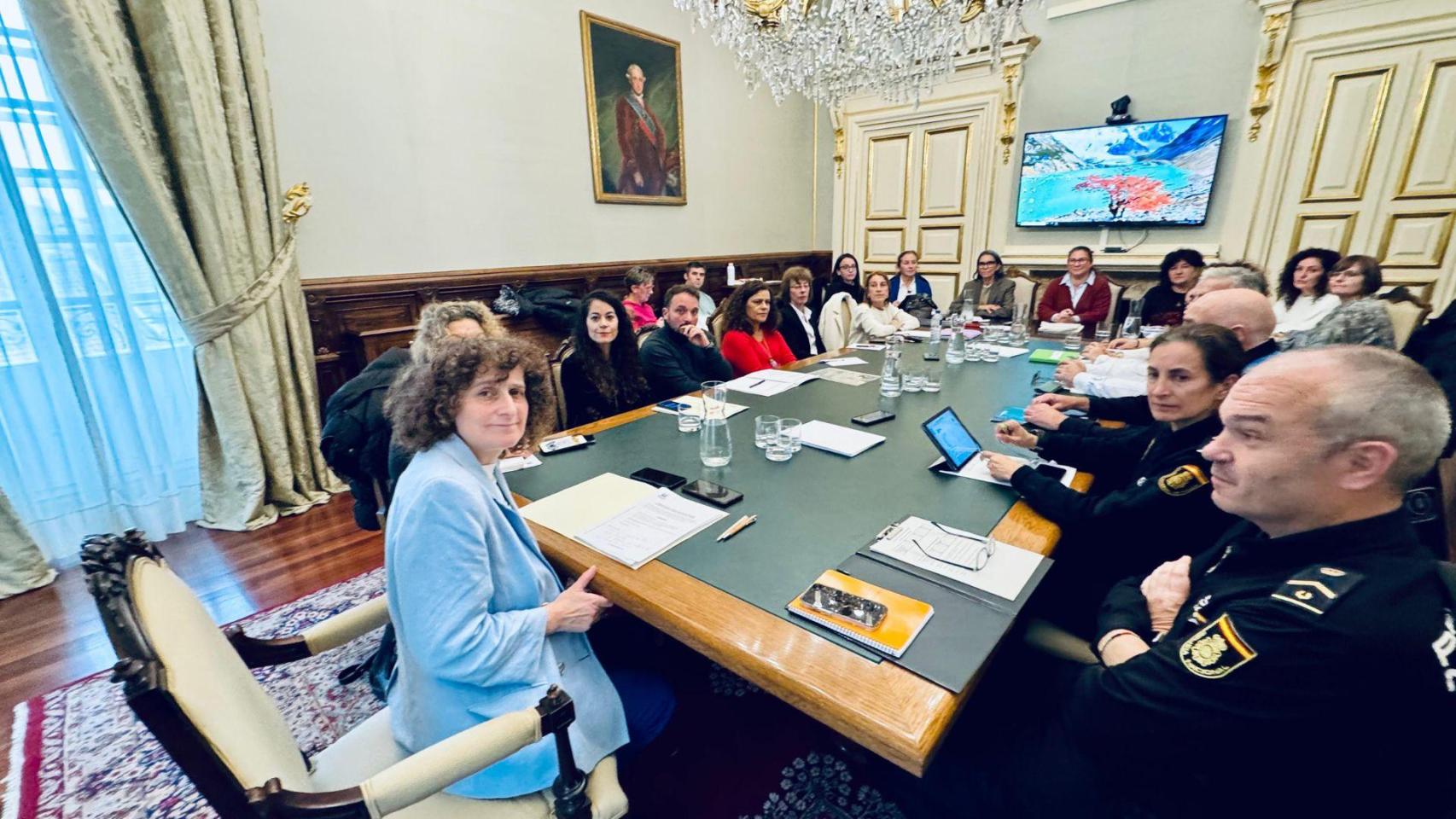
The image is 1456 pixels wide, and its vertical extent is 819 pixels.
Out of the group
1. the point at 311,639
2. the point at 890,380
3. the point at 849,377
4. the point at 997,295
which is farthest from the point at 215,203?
the point at 997,295

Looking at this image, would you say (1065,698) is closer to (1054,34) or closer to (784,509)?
(784,509)

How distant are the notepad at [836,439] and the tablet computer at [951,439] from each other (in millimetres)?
194

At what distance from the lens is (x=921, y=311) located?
4.81m

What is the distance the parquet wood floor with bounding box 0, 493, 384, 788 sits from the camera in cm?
187

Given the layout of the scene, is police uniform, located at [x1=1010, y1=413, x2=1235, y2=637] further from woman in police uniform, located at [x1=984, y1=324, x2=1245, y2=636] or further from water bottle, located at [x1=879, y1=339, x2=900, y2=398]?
water bottle, located at [x1=879, y1=339, x2=900, y2=398]

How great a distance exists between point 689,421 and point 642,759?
965mm

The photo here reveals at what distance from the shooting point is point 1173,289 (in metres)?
4.18

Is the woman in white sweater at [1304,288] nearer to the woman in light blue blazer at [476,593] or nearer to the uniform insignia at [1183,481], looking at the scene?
the uniform insignia at [1183,481]

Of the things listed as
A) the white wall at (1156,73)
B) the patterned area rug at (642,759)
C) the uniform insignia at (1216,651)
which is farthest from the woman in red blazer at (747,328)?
the white wall at (1156,73)

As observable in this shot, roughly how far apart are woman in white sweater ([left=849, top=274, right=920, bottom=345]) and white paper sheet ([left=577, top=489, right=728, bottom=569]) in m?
2.60

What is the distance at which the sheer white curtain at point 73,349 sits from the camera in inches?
90.5

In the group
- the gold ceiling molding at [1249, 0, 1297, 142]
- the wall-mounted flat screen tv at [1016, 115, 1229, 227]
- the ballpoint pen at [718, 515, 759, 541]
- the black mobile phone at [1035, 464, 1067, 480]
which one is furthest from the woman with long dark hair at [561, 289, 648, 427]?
the gold ceiling molding at [1249, 0, 1297, 142]

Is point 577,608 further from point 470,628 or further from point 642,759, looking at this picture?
point 642,759

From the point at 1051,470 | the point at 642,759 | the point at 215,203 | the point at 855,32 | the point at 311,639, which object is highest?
the point at 855,32
